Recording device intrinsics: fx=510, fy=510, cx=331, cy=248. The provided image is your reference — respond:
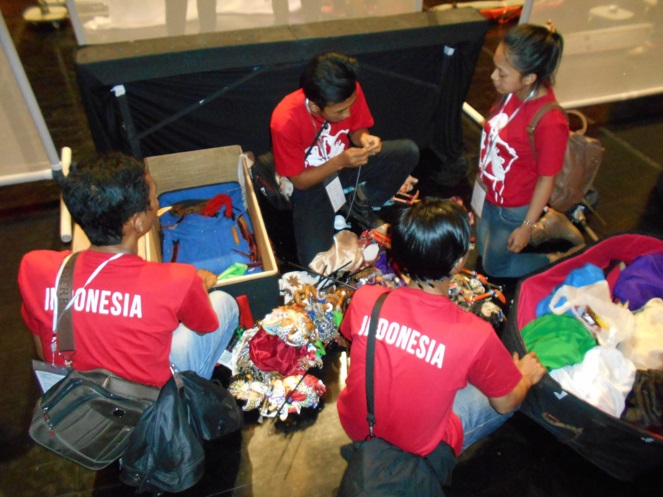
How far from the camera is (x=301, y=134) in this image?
281cm

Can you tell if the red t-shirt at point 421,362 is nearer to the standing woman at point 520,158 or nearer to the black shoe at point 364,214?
the standing woman at point 520,158

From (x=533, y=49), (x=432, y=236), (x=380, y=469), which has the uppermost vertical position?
(x=533, y=49)

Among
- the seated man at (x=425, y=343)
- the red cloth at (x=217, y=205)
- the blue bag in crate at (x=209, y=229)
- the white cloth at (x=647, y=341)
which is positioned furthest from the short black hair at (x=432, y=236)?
A: the red cloth at (x=217, y=205)

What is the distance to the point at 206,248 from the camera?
3.14 m

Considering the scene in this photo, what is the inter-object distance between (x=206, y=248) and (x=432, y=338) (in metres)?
1.96

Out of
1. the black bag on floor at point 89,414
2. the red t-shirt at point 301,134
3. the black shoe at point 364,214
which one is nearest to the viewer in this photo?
the black bag on floor at point 89,414

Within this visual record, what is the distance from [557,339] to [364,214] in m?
1.51

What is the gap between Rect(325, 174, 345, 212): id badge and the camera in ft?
10.1

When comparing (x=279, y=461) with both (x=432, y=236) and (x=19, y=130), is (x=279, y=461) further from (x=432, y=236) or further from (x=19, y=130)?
(x=19, y=130)

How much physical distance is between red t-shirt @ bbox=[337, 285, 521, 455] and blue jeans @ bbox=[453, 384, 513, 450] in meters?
0.35

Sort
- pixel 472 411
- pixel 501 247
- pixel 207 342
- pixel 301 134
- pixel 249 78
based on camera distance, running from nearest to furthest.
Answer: pixel 472 411, pixel 207 342, pixel 301 134, pixel 501 247, pixel 249 78

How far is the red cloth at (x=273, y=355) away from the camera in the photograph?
250 centimetres

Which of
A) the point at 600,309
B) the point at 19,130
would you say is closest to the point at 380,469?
the point at 600,309

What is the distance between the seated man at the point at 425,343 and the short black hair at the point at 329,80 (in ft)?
3.49
